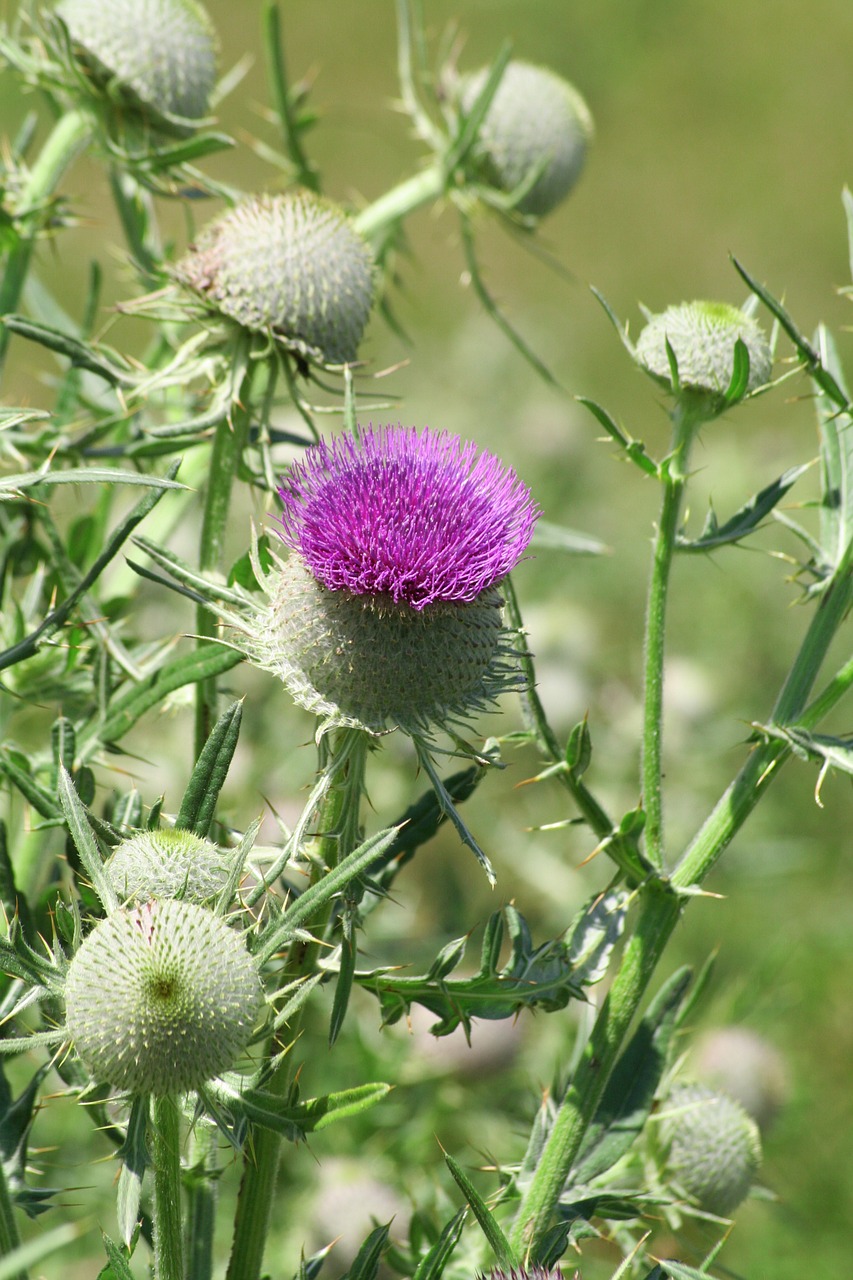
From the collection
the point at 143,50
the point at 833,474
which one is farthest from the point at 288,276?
the point at 833,474

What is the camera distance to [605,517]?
7941 millimetres

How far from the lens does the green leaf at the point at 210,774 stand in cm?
177

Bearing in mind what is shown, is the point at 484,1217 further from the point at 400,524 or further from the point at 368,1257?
the point at 400,524

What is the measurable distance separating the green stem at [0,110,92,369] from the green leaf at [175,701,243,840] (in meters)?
1.32

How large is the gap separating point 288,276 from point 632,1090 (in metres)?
1.69

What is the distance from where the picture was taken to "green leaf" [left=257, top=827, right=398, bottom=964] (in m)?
1.61

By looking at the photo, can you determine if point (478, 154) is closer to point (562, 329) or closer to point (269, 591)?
point (269, 591)

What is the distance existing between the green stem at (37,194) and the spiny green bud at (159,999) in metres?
1.54

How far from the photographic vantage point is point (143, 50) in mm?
2977

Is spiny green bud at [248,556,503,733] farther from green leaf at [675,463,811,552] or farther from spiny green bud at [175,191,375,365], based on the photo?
spiny green bud at [175,191,375,365]

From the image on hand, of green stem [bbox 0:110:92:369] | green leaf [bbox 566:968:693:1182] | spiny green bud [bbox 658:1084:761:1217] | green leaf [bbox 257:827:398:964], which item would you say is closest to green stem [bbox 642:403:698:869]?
green leaf [bbox 566:968:693:1182]

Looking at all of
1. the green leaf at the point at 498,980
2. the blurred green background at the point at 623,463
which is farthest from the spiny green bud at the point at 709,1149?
the green leaf at the point at 498,980

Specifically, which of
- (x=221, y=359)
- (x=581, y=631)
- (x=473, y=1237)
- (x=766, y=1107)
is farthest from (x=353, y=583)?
(x=581, y=631)

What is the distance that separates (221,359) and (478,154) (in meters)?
1.58
